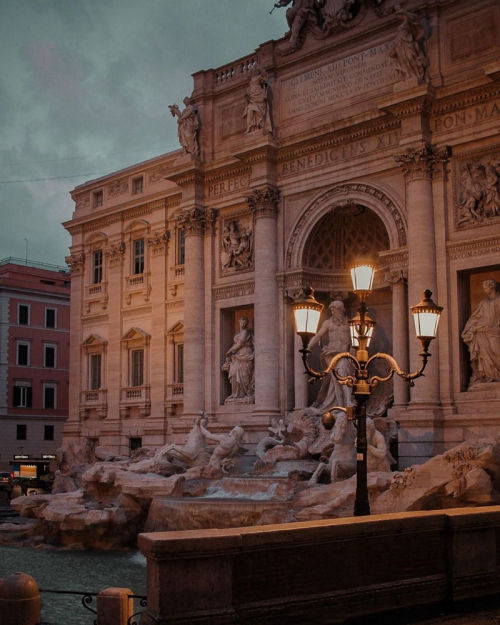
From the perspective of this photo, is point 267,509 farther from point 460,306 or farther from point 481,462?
point 460,306

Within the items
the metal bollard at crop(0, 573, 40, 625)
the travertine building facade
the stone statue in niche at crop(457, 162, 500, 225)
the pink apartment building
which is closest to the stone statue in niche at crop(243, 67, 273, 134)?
the travertine building facade

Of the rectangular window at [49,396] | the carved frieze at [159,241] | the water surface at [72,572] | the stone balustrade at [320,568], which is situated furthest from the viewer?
the rectangular window at [49,396]

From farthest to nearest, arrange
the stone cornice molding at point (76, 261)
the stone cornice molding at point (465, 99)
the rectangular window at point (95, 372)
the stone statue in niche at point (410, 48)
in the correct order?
the stone cornice molding at point (76, 261) < the rectangular window at point (95, 372) < the stone statue in niche at point (410, 48) < the stone cornice molding at point (465, 99)

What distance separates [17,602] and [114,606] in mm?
1127

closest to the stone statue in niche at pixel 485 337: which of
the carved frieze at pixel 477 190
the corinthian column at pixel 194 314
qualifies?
the carved frieze at pixel 477 190

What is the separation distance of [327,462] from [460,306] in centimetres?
567

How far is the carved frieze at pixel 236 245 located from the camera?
2808 centimetres

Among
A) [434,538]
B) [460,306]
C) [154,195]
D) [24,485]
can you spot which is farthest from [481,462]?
[24,485]

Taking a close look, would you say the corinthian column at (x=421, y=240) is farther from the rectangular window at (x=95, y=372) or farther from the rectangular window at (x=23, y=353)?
the rectangular window at (x=23, y=353)

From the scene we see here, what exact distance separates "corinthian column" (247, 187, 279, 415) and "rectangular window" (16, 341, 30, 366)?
95.2ft

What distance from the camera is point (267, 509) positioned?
1858cm

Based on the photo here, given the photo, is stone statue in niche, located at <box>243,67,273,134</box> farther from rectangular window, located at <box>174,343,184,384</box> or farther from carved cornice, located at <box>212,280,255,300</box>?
rectangular window, located at <box>174,343,184,384</box>

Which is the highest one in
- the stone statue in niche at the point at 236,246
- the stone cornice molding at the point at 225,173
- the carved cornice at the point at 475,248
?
the stone cornice molding at the point at 225,173

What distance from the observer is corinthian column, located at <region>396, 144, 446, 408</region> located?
2239 centimetres
